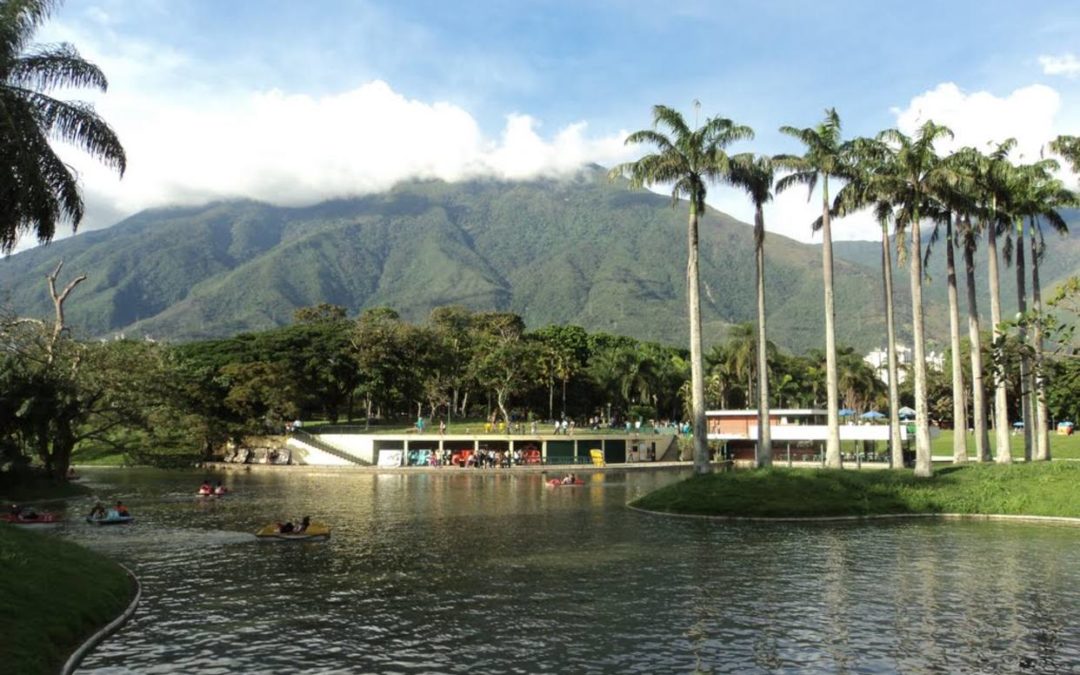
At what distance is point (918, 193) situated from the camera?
135ft

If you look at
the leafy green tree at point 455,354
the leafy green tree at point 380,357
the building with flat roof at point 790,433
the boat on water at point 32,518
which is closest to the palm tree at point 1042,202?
the building with flat roof at point 790,433

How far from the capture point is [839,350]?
117750 millimetres

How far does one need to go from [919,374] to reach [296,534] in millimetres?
31076

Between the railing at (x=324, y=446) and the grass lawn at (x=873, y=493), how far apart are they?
4524 centimetres

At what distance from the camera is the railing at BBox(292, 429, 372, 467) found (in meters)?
78.3

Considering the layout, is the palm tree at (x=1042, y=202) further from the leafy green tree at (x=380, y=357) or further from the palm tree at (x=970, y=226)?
the leafy green tree at (x=380, y=357)

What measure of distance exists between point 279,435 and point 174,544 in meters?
53.9

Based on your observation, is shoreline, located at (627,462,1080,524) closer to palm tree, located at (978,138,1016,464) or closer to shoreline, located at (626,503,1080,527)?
shoreline, located at (626,503,1080,527)

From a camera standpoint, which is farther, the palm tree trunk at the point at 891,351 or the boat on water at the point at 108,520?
the palm tree trunk at the point at 891,351

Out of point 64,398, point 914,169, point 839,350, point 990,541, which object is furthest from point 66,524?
point 839,350

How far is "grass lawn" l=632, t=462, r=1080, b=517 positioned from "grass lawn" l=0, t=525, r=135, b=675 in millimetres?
24755

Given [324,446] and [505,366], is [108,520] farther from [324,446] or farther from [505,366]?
[505,366]

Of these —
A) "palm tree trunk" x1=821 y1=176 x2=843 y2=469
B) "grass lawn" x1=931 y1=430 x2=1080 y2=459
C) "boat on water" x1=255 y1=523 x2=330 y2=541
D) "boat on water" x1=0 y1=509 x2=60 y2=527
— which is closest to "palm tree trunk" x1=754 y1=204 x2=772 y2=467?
"palm tree trunk" x1=821 y1=176 x2=843 y2=469

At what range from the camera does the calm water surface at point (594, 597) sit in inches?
598
